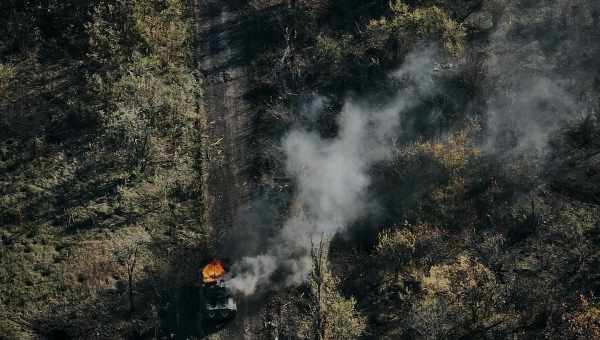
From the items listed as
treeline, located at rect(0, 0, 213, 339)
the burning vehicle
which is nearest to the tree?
the burning vehicle

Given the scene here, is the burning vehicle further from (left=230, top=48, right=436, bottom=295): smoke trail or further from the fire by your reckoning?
(left=230, top=48, right=436, bottom=295): smoke trail

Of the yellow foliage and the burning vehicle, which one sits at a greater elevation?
the yellow foliage

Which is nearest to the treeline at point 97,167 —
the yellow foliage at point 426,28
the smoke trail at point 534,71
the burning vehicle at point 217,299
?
the burning vehicle at point 217,299

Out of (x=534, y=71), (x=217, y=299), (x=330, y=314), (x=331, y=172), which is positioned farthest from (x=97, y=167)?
(x=534, y=71)

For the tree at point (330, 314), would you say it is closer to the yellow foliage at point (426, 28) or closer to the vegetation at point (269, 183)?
the vegetation at point (269, 183)

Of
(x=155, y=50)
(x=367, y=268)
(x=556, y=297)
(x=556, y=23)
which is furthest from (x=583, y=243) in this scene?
(x=155, y=50)

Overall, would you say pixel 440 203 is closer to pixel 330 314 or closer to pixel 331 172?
pixel 331 172

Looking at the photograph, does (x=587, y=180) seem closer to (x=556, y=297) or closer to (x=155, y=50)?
(x=556, y=297)
